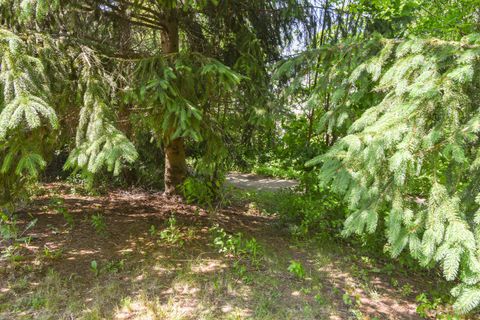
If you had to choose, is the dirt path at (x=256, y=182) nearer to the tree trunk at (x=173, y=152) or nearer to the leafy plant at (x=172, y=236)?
the tree trunk at (x=173, y=152)

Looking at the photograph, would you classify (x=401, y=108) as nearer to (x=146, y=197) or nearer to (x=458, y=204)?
(x=458, y=204)

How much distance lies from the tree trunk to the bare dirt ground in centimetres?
103

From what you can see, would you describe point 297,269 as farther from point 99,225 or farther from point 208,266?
point 99,225

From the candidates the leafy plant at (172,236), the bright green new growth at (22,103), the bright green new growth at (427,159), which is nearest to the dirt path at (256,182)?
the leafy plant at (172,236)

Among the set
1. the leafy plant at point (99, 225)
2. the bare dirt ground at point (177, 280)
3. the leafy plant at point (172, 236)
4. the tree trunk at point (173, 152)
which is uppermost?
the tree trunk at point (173, 152)

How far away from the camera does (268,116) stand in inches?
174

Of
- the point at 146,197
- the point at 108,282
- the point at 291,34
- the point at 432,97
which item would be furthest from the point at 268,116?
the point at 146,197

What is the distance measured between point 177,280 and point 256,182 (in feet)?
24.6

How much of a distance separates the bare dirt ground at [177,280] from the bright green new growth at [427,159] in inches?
59.2

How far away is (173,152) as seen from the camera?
19.1 ft

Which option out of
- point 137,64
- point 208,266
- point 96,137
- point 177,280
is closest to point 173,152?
point 137,64

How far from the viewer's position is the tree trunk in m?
5.21

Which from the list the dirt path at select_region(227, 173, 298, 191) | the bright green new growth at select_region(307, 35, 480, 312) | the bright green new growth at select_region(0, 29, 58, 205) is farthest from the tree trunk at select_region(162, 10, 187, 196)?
the dirt path at select_region(227, 173, 298, 191)

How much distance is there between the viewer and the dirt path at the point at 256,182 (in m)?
10.2
